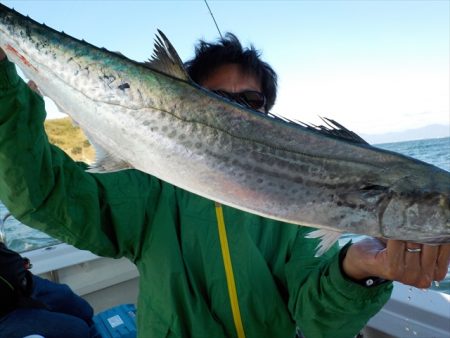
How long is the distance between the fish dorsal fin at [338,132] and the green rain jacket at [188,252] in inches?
25.4

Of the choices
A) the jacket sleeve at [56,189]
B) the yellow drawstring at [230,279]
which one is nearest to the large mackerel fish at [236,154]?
the jacket sleeve at [56,189]

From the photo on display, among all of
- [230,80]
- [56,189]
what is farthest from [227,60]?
[56,189]

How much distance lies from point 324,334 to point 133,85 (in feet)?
5.64

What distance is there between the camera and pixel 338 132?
→ 5.83 ft

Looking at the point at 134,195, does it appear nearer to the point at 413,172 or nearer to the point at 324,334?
the point at 324,334

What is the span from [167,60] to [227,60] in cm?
111

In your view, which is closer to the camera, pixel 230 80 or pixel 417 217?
pixel 417 217

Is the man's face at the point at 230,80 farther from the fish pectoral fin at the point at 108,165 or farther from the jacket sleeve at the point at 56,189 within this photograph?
the fish pectoral fin at the point at 108,165

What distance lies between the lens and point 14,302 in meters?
2.80

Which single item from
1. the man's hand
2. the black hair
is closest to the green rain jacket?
the man's hand

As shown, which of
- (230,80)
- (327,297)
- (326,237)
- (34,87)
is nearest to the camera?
(326,237)

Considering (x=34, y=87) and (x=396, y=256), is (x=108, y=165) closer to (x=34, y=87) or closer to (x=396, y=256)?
(x=34, y=87)

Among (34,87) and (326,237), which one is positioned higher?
(34,87)

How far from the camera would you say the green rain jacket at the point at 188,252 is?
6.41 feet
